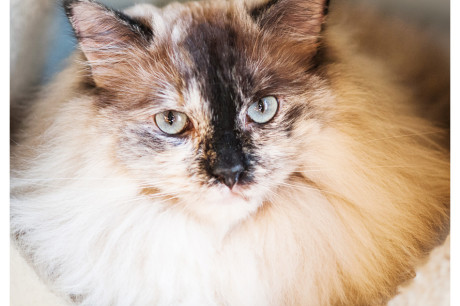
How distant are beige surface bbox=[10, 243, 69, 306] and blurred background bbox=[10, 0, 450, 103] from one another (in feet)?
1.33

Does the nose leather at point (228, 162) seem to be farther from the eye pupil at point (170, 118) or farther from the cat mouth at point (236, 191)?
the eye pupil at point (170, 118)

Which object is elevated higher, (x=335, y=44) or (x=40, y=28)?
(x=40, y=28)

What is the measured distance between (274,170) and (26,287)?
2.16 ft

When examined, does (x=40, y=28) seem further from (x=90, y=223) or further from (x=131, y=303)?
(x=131, y=303)

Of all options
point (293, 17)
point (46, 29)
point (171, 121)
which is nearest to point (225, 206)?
point (171, 121)

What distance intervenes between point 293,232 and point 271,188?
0.42 ft

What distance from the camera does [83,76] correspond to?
106 cm

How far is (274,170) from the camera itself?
981 millimetres

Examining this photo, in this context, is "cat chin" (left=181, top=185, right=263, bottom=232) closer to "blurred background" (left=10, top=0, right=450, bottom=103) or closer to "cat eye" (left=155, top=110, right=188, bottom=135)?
"cat eye" (left=155, top=110, right=188, bottom=135)

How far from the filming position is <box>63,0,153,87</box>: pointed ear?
958mm

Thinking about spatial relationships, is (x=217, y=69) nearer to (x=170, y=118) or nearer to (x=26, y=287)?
(x=170, y=118)

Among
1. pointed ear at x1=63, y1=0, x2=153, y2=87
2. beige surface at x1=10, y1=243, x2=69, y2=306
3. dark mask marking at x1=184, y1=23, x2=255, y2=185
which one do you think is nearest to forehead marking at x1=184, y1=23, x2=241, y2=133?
dark mask marking at x1=184, y1=23, x2=255, y2=185

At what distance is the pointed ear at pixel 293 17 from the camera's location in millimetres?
983
